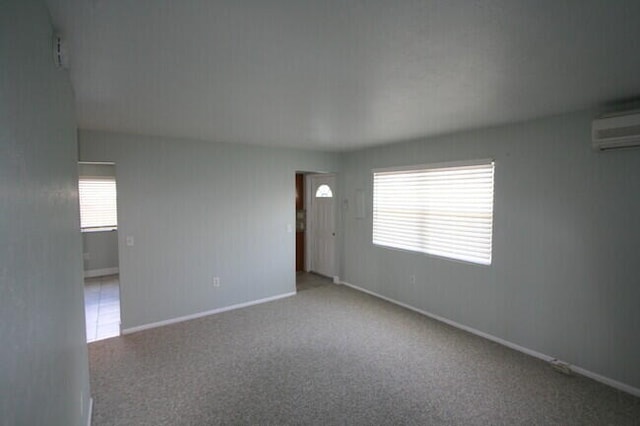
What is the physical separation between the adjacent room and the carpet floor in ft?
0.09

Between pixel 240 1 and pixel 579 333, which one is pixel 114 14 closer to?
pixel 240 1

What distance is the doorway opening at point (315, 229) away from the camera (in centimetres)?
643

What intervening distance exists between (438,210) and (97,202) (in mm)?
7050

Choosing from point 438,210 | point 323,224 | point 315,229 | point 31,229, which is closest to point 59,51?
point 31,229

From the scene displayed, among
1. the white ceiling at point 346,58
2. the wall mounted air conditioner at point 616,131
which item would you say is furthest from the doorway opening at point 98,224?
the wall mounted air conditioner at point 616,131

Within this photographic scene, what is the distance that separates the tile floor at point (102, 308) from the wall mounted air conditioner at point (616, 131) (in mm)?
5741

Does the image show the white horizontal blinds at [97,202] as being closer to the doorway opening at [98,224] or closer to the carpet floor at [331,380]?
the doorway opening at [98,224]

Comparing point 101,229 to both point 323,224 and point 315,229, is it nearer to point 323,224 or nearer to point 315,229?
point 315,229

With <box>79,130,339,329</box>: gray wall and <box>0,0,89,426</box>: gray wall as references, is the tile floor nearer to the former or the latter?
<box>79,130,339,329</box>: gray wall

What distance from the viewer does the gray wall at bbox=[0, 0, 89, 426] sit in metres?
0.72

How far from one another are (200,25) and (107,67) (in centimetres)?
93

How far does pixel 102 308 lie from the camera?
195 inches

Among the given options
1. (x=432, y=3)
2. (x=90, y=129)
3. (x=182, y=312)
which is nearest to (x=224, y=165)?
(x=90, y=129)

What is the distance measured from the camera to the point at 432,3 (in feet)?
4.41
